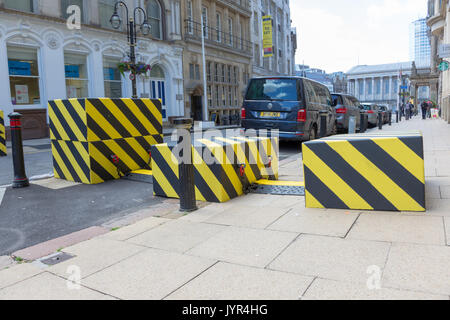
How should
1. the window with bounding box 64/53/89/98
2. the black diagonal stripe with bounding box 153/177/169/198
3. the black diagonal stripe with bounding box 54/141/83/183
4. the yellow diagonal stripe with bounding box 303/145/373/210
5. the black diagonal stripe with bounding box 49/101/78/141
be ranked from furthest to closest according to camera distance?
the window with bounding box 64/53/89/98 → the black diagonal stripe with bounding box 54/141/83/183 → the black diagonal stripe with bounding box 49/101/78/141 → the black diagonal stripe with bounding box 153/177/169/198 → the yellow diagonal stripe with bounding box 303/145/373/210

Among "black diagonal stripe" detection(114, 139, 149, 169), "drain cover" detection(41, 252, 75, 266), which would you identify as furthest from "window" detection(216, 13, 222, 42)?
"drain cover" detection(41, 252, 75, 266)

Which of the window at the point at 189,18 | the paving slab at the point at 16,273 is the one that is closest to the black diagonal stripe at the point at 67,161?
the paving slab at the point at 16,273

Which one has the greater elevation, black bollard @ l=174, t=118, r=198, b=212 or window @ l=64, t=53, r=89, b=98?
window @ l=64, t=53, r=89, b=98

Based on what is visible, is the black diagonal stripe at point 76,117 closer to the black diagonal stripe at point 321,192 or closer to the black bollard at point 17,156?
the black bollard at point 17,156

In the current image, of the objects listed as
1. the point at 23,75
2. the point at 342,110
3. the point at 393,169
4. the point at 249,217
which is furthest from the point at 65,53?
the point at 393,169

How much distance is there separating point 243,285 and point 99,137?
4504mm

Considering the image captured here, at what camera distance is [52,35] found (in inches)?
719

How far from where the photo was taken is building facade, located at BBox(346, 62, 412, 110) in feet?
427

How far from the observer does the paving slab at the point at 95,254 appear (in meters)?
2.99

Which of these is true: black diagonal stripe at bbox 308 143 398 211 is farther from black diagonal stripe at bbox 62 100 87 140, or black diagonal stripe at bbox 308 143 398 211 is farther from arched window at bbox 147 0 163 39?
arched window at bbox 147 0 163 39

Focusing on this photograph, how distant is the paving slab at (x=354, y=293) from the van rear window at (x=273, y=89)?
26.8ft

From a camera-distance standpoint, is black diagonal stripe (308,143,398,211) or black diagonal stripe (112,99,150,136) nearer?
black diagonal stripe (308,143,398,211)

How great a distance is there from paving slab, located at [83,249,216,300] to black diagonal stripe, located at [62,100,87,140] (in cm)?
356

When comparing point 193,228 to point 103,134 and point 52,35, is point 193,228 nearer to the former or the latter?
point 103,134
